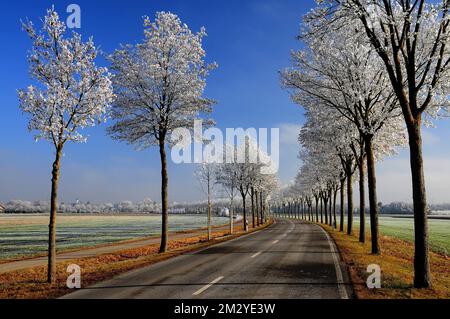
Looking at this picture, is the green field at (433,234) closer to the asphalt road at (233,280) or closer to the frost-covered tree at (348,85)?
the frost-covered tree at (348,85)

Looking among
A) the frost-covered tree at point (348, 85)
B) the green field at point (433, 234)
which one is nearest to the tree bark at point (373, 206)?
the frost-covered tree at point (348, 85)

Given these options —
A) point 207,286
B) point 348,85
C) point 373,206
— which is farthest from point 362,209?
point 207,286

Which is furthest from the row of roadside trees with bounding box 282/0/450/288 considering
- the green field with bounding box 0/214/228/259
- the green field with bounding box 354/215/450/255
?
the green field with bounding box 0/214/228/259

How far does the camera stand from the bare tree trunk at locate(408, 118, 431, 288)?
11172 millimetres

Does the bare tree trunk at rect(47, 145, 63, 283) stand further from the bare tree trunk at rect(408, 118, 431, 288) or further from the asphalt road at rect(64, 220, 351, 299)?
the bare tree trunk at rect(408, 118, 431, 288)

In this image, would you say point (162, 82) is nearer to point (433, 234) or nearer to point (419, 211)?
point (419, 211)

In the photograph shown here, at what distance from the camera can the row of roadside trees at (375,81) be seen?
37.5 feet

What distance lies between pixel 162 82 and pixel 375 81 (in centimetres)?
1266

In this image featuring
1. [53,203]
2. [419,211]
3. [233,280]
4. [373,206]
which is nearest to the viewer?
[419,211]

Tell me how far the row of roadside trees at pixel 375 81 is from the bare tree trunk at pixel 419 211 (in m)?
0.03

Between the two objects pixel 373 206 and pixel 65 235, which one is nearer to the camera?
pixel 373 206

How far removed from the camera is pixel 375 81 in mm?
21484
